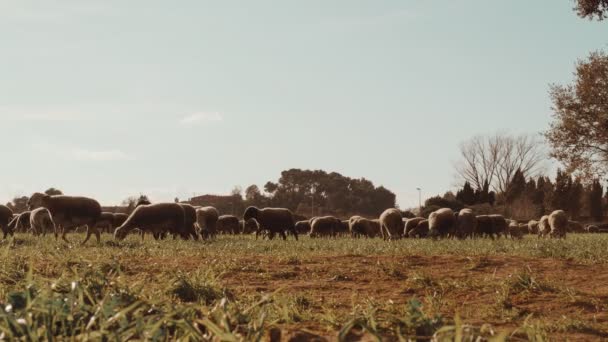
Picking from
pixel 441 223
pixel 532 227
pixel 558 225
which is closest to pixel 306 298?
pixel 441 223

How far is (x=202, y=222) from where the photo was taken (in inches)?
1188

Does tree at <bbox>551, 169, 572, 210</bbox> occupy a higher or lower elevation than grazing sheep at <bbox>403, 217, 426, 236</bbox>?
higher

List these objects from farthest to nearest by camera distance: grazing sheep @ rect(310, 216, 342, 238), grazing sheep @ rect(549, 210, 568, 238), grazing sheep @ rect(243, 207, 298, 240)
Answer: grazing sheep @ rect(310, 216, 342, 238) < grazing sheep @ rect(549, 210, 568, 238) < grazing sheep @ rect(243, 207, 298, 240)

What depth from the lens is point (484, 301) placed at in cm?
636

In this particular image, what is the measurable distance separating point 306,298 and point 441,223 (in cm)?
2588

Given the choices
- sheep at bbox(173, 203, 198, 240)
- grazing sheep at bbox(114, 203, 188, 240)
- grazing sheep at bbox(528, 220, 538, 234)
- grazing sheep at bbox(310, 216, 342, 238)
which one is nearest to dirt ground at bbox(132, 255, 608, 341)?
grazing sheep at bbox(114, 203, 188, 240)

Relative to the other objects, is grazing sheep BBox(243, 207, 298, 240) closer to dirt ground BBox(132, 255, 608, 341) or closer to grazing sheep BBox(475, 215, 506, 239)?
grazing sheep BBox(475, 215, 506, 239)

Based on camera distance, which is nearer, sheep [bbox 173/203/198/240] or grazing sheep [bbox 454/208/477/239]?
sheep [bbox 173/203/198/240]

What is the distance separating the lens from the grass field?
3.26 m

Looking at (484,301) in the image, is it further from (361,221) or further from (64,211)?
(361,221)

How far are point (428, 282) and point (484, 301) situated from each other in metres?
1.04

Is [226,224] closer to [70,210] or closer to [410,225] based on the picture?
[410,225]

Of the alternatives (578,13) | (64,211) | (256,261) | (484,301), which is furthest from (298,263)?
(578,13)

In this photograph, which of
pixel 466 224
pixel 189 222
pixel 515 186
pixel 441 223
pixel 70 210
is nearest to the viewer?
pixel 70 210
